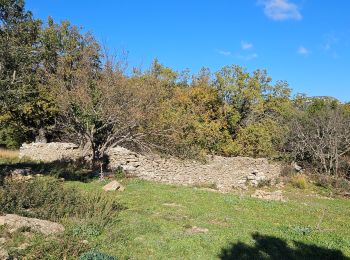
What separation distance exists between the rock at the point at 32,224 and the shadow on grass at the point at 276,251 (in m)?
4.14

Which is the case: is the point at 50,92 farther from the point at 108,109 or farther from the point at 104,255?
the point at 104,255

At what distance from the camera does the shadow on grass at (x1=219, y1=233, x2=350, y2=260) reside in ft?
27.3

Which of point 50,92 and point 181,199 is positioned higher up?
point 50,92

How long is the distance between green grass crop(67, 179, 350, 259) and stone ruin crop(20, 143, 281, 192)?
7.12 meters

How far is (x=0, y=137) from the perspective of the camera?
128 feet

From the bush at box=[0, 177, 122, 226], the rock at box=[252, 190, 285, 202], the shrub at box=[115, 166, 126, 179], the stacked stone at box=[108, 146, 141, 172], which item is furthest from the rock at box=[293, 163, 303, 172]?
the bush at box=[0, 177, 122, 226]

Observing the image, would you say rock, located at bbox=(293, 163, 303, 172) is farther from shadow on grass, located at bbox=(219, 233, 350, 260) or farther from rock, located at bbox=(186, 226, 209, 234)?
shadow on grass, located at bbox=(219, 233, 350, 260)

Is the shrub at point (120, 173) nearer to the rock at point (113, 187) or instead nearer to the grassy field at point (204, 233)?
the rock at point (113, 187)

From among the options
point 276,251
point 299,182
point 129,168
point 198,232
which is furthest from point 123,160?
point 276,251

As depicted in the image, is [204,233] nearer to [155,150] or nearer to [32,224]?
[32,224]

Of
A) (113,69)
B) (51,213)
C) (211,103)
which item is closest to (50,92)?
(113,69)

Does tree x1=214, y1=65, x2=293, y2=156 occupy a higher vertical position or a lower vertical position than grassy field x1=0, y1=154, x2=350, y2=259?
higher

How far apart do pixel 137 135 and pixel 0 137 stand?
887 inches

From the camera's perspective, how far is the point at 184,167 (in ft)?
77.5
